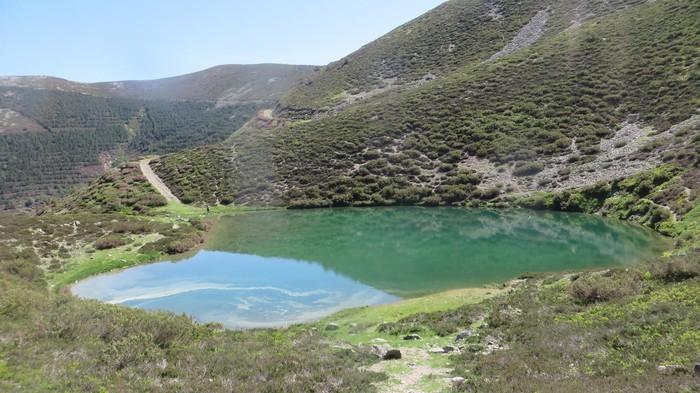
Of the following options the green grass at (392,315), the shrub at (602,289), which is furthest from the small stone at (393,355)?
the shrub at (602,289)

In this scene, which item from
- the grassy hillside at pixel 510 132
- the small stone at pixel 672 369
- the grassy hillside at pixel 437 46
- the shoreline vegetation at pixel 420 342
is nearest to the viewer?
the small stone at pixel 672 369

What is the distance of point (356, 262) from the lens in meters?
28.7

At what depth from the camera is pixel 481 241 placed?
31078 mm

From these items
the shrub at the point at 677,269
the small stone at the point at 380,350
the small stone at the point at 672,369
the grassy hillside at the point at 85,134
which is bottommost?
the small stone at the point at 380,350

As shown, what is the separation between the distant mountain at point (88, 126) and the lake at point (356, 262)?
104870mm

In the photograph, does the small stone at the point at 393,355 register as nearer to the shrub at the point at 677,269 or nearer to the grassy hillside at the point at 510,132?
the shrub at the point at 677,269

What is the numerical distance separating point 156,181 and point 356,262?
151ft

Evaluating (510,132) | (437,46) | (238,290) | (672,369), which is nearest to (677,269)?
(672,369)

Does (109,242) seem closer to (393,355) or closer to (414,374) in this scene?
(393,355)

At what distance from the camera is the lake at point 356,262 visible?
22141 mm

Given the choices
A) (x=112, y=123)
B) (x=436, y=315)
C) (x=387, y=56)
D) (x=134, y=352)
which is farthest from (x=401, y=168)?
(x=112, y=123)

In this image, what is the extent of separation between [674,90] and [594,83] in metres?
10.3

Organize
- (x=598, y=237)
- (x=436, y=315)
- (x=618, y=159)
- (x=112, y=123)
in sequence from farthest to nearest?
(x=112, y=123) → (x=618, y=159) → (x=598, y=237) → (x=436, y=315)

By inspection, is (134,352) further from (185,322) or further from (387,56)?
(387,56)
